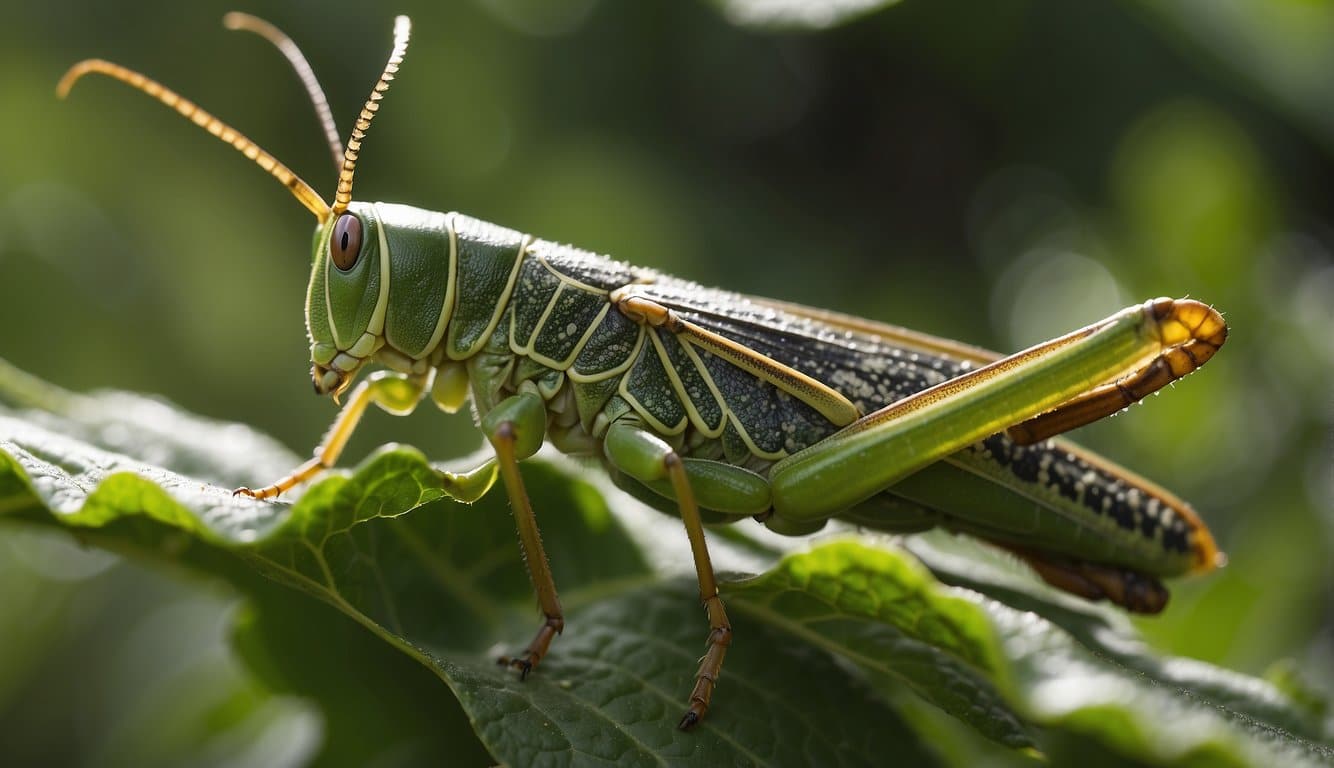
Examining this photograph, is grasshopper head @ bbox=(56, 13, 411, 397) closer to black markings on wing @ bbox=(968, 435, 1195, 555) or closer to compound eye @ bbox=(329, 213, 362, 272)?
compound eye @ bbox=(329, 213, 362, 272)

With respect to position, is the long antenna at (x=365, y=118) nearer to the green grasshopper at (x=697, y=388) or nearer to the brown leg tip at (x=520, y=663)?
the green grasshopper at (x=697, y=388)

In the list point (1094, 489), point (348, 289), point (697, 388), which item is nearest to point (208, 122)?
point (348, 289)

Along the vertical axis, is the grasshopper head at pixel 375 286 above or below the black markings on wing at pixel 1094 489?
below

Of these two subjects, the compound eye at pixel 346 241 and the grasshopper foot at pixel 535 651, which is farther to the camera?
the compound eye at pixel 346 241

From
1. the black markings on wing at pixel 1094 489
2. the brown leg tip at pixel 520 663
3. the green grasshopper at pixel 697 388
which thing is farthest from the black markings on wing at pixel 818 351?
the brown leg tip at pixel 520 663

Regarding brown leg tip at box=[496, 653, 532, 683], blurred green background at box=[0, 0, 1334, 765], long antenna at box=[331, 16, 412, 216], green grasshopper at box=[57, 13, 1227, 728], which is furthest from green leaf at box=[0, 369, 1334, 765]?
blurred green background at box=[0, 0, 1334, 765]

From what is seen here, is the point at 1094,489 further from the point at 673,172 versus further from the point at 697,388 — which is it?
the point at 673,172
